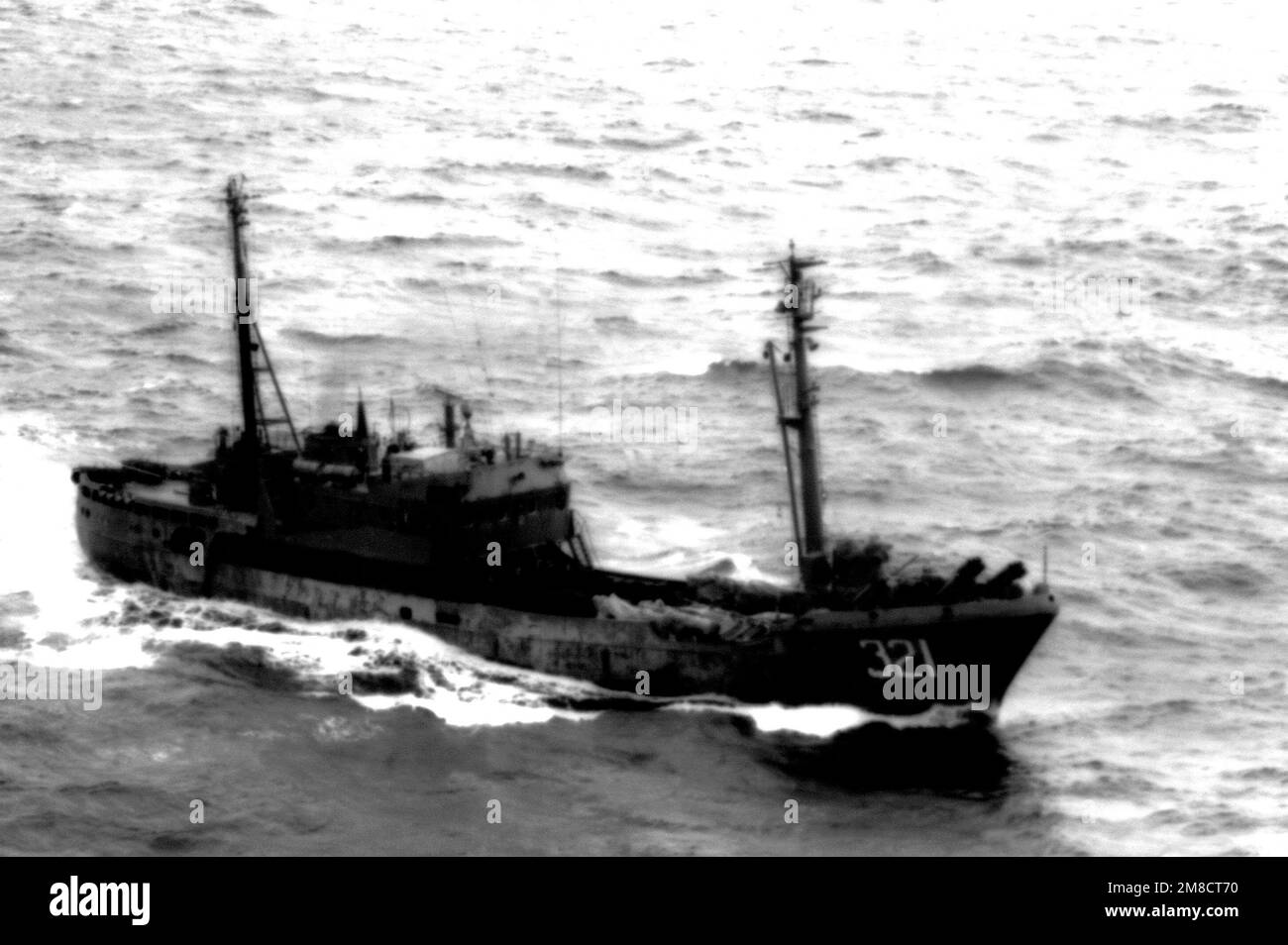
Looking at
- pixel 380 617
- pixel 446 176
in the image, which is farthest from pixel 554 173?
pixel 380 617

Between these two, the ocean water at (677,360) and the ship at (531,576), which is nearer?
the ocean water at (677,360)

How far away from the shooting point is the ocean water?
2394 inches

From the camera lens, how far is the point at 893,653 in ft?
206

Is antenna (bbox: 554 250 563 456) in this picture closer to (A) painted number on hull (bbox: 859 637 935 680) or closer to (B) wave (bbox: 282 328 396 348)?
(B) wave (bbox: 282 328 396 348)

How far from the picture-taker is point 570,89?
148m

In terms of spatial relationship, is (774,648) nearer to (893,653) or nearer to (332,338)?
(893,653)

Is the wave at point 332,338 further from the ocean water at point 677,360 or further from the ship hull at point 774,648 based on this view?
the ship hull at point 774,648

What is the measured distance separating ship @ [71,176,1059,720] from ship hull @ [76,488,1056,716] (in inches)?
2.3

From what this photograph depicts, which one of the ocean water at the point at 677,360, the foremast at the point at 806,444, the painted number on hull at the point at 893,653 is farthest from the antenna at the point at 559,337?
the painted number on hull at the point at 893,653

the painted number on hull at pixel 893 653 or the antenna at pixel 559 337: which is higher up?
the antenna at pixel 559 337

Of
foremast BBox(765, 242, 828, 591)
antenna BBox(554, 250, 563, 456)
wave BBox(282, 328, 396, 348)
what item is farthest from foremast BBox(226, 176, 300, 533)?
wave BBox(282, 328, 396, 348)

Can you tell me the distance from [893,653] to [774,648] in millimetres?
3386

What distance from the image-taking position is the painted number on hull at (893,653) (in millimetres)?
62656

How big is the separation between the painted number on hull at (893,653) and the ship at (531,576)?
5cm
